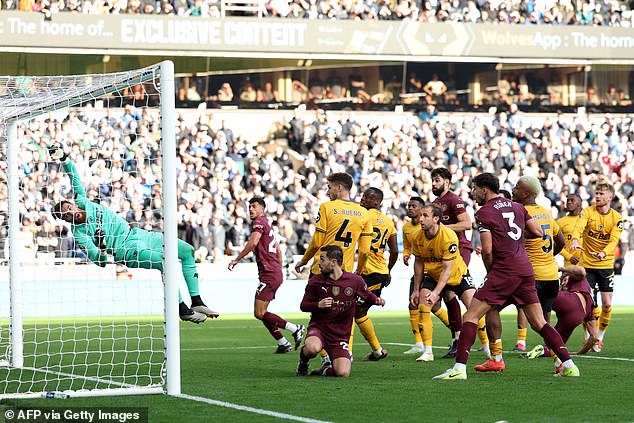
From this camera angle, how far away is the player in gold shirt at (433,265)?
12336 millimetres

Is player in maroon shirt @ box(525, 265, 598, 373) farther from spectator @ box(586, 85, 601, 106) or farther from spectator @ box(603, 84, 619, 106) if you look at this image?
spectator @ box(603, 84, 619, 106)

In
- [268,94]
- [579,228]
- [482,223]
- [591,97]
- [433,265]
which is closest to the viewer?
[482,223]

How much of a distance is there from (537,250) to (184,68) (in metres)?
23.3

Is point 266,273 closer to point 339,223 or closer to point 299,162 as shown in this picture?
point 339,223

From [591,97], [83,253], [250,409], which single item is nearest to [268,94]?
[591,97]

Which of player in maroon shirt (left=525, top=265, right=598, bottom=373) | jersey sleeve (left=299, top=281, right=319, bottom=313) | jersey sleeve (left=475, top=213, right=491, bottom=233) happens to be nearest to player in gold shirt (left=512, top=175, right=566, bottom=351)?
player in maroon shirt (left=525, top=265, right=598, bottom=373)

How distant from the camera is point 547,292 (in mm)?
12312

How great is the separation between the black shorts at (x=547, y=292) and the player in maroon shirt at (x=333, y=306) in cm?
228

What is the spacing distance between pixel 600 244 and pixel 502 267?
4.72 m

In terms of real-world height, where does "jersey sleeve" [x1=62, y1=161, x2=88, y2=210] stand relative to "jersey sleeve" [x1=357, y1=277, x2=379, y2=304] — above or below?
above

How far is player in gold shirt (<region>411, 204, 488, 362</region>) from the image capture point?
12.3 meters

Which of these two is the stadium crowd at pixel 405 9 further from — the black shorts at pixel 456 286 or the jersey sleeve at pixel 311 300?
the jersey sleeve at pixel 311 300

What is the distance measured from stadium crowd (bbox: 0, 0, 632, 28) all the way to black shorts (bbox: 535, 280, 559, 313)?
22558mm

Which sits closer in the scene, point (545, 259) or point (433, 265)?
point (545, 259)
